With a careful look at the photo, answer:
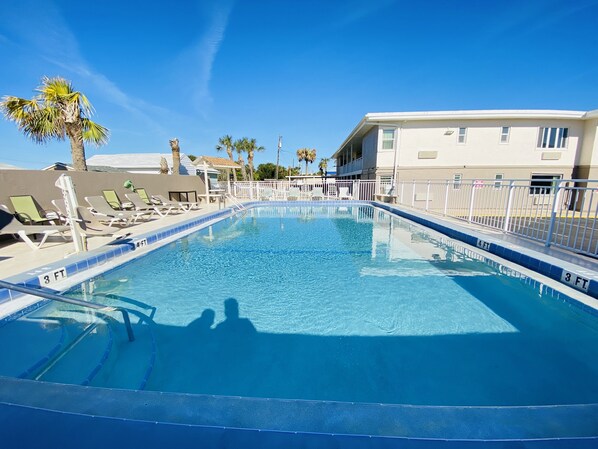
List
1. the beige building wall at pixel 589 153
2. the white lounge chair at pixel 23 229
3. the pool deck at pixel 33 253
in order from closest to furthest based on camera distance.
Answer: the pool deck at pixel 33 253, the white lounge chair at pixel 23 229, the beige building wall at pixel 589 153

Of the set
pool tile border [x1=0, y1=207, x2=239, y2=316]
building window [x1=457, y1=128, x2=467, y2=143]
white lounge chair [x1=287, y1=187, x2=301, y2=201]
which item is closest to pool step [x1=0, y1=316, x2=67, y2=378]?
pool tile border [x1=0, y1=207, x2=239, y2=316]

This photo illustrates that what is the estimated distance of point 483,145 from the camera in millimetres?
14570

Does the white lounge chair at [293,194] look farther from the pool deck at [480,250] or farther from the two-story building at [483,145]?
the pool deck at [480,250]

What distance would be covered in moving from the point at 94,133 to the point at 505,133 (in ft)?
66.6

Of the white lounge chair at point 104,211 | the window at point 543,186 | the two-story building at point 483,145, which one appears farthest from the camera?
the two-story building at point 483,145

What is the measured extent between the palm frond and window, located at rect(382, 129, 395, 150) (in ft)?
44.7

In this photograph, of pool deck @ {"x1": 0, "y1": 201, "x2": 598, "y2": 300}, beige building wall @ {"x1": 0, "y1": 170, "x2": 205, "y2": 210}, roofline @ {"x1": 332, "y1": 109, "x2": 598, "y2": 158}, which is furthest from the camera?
roofline @ {"x1": 332, "y1": 109, "x2": 598, "y2": 158}

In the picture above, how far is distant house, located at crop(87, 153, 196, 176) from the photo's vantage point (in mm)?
23250

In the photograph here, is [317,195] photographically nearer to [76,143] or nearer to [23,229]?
[76,143]

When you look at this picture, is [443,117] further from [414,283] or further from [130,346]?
[130,346]

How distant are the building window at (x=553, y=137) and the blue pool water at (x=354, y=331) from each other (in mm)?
14461

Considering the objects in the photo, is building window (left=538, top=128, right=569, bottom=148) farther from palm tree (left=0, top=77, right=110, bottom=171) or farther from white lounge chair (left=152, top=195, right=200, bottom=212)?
palm tree (left=0, top=77, right=110, bottom=171)

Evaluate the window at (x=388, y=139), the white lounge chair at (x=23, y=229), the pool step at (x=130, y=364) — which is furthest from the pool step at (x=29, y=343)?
the window at (x=388, y=139)

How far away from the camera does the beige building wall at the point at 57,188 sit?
6199 millimetres
